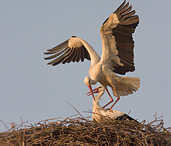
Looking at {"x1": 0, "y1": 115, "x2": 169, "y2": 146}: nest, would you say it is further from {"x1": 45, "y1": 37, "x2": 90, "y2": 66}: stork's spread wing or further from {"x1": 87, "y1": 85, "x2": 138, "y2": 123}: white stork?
{"x1": 45, "y1": 37, "x2": 90, "y2": 66}: stork's spread wing

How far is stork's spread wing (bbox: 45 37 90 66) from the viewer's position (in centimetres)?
1012

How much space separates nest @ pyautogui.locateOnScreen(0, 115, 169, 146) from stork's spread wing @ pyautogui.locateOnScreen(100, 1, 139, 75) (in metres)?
2.23

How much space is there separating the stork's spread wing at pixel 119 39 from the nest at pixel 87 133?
2.23 m

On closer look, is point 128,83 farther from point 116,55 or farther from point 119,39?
point 119,39

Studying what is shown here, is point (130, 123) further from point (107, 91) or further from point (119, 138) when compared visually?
point (107, 91)

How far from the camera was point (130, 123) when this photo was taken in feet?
22.5

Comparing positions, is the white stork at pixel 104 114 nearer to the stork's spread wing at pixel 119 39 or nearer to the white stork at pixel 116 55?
the white stork at pixel 116 55

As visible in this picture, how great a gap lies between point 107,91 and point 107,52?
0.96 metres

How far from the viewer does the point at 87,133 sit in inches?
260

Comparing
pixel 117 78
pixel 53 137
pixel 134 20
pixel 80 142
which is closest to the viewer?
pixel 80 142

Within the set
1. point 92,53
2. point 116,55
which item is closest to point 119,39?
point 116,55

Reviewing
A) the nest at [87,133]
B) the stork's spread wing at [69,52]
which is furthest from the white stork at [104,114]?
the stork's spread wing at [69,52]

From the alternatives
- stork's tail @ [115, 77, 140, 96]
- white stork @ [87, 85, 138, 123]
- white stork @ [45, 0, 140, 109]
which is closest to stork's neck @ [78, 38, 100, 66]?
white stork @ [45, 0, 140, 109]

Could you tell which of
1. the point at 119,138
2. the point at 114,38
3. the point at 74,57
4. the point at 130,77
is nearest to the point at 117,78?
the point at 130,77
